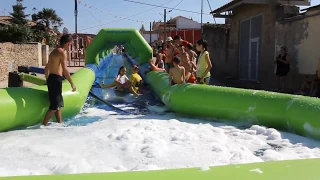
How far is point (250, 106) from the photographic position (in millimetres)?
4289

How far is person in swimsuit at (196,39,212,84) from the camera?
560cm

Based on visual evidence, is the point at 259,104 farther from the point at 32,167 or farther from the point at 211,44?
the point at 211,44

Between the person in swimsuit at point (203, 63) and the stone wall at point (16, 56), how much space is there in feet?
23.1

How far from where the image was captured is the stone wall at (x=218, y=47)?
11.9 metres

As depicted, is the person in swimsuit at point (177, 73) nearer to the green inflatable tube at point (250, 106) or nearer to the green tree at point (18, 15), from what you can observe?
the green inflatable tube at point (250, 106)

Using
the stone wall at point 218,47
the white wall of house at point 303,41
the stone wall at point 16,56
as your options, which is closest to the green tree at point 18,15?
the stone wall at point 16,56

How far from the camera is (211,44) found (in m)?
13.1

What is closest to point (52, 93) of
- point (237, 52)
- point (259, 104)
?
point (259, 104)

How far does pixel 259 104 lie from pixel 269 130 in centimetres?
41

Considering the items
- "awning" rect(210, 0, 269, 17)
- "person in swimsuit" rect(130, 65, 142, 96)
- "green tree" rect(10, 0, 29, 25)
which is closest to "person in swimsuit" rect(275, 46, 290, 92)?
"awning" rect(210, 0, 269, 17)

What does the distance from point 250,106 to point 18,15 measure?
2638 cm

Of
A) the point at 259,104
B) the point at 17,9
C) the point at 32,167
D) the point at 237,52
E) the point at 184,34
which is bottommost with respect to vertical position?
the point at 32,167

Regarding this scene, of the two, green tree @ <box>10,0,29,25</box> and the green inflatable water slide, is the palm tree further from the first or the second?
the green inflatable water slide

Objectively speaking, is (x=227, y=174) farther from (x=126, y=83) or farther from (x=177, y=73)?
(x=126, y=83)
